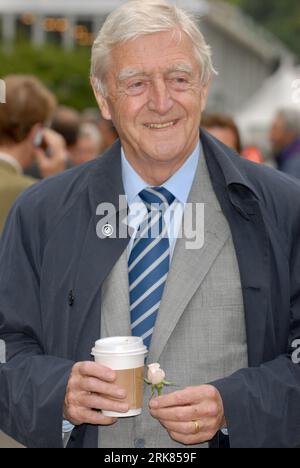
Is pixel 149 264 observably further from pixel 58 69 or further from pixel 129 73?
pixel 58 69

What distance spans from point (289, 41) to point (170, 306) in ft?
303

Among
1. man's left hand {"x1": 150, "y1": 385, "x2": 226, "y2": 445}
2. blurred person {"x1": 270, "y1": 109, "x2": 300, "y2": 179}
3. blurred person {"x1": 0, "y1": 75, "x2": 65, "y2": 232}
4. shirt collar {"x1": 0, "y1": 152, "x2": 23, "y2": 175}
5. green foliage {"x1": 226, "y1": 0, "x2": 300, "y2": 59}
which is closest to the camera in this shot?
man's left hand {"x1": 150, "y1": 385, "x2": 226, "y2": 445}

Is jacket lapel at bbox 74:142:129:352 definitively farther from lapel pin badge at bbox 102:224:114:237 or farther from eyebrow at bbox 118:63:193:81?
eyebrow at bbox 118:63:193:81

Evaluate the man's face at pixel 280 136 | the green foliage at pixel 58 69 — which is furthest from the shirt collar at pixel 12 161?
the green foliage at pixel 58 69

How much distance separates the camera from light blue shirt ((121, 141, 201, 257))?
3398 millimetres

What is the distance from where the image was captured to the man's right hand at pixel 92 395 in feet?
9.70

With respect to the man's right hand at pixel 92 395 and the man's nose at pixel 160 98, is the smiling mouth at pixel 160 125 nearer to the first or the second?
the man's nose at pixel 160 98

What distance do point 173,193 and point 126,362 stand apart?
27.2 inches

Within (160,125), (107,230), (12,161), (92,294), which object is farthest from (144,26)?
(12,161)

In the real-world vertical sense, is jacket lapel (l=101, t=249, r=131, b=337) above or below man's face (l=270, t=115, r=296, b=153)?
above

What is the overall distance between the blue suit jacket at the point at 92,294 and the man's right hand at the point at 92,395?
0.05 metres

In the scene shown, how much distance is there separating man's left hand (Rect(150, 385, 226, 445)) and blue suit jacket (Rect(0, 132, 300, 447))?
0.23 ft

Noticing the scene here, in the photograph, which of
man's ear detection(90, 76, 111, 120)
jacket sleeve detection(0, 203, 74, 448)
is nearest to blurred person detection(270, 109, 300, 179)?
man's ear detection(90, 76, 111, 120)

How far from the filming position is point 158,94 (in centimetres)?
328
